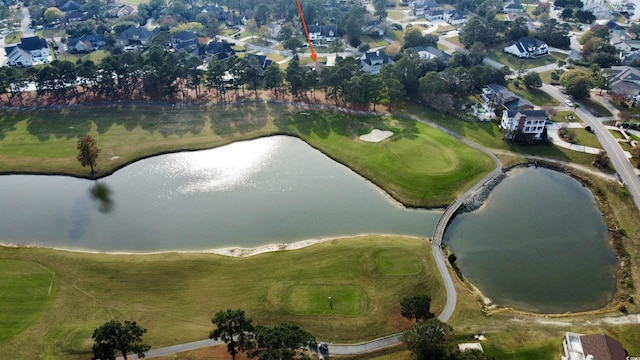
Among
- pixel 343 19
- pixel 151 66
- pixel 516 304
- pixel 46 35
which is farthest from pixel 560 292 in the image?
pixel 46 35

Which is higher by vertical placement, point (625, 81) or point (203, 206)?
point (625, 81)

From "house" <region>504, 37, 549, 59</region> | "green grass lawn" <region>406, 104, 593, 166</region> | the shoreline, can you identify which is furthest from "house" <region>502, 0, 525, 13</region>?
the shoreline

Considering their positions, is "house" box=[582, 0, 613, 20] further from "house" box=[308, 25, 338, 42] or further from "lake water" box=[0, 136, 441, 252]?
"lake water" box=[0, 136, 441, 252]

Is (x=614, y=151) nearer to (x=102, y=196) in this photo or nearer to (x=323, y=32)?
(x=102, y=196)

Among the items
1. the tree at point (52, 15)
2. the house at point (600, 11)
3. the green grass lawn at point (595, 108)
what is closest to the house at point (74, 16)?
the tree at point (52, 15)

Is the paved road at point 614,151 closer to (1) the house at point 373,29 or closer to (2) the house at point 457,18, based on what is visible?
(1) the house at point 373,29

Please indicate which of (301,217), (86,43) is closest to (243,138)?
(301,217)

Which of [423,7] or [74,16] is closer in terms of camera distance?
[74,16]

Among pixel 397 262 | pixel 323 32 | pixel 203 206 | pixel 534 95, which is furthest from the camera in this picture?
pixel 323 32
